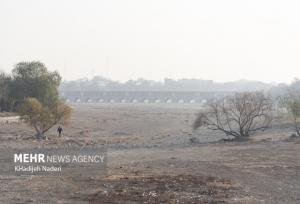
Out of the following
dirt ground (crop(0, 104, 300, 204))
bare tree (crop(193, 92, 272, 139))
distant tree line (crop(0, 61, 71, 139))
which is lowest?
dirt ground (crop(0, 104, 300, 204))

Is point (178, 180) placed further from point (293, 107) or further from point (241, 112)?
point (293, 107)

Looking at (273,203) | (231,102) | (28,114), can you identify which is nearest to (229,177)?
(273,203)

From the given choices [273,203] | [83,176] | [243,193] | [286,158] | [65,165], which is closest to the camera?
[273,203]

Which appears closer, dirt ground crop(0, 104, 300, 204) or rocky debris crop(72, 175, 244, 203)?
rocky debris crop(72, 175, 244, 203)

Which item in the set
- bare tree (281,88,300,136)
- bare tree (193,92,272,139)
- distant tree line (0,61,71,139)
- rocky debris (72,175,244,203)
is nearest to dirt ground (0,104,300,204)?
rocky debris (72,175,244,203)

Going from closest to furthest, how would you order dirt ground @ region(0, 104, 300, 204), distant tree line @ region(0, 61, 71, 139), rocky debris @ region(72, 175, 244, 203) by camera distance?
1. rocky debris @ region(72, 175, 244, 203)
2. dirt ground @ region(0, 104, 300, 204)
3. distant tree line @ region(0, 61, 71, 139)

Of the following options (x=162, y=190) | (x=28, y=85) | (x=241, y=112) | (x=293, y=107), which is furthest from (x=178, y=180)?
(x=28, y=85)

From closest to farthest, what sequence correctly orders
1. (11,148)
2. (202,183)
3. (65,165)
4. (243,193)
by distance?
1. (243,193)
2. (202,183)
3. (65,165)
4. (11,148)

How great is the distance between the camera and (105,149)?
133 ft

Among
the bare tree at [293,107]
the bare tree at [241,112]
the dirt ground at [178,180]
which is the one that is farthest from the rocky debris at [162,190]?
the bare tree at [293,107]

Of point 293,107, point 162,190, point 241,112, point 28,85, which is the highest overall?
point 28,85

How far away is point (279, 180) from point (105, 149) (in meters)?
18.2

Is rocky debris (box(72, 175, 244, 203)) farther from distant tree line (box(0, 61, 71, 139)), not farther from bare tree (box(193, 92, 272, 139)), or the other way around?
distant tree line (box(0, 61, 71, 139))

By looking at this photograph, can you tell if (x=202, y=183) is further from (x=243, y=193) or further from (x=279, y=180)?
(x=279, y=180)
